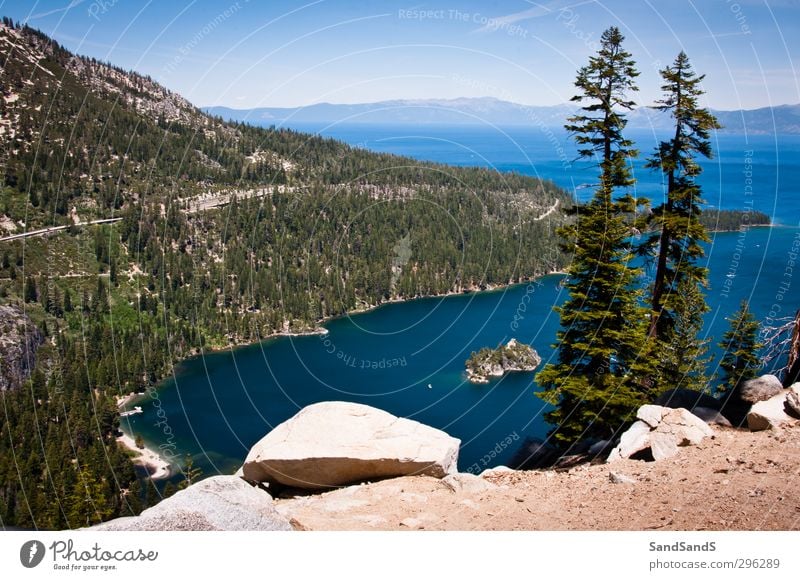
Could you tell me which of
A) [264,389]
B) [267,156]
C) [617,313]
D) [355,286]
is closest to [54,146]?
[267,156]

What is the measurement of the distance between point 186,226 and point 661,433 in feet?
403

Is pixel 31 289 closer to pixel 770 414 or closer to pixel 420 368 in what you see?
pixel 420 368

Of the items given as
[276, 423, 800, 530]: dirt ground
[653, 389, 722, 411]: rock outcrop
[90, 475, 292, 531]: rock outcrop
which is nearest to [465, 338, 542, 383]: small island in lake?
[653, 389, 722, 411]: rock outcrop

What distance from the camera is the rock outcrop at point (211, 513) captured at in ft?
27.5

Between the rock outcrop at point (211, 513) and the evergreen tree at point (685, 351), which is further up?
the rock outcrop at point (211, 513)

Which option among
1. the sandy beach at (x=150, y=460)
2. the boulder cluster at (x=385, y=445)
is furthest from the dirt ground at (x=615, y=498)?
the sandy beach at (x=150, y=460)

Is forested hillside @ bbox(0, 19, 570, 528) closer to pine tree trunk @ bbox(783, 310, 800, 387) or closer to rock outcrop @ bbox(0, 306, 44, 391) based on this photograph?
rock outcrop @ bbox(0, 306, 44, 391)

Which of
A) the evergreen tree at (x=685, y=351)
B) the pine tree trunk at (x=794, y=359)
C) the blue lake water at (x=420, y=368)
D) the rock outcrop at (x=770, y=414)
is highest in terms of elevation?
the pine tree trunk at (x=794, y=359)

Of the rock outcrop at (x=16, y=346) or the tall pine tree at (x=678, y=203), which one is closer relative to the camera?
the tall pine tree at (x=678, y=203)

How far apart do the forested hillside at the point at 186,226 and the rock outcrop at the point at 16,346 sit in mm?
1451

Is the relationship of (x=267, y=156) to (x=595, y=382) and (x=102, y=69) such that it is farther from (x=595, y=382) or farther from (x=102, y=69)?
(x=595, y=382)

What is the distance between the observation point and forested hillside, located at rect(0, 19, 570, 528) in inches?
3615

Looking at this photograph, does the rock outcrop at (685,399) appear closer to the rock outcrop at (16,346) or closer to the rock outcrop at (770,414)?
the rock outcrop at (770,414)

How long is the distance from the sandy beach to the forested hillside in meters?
2.26
